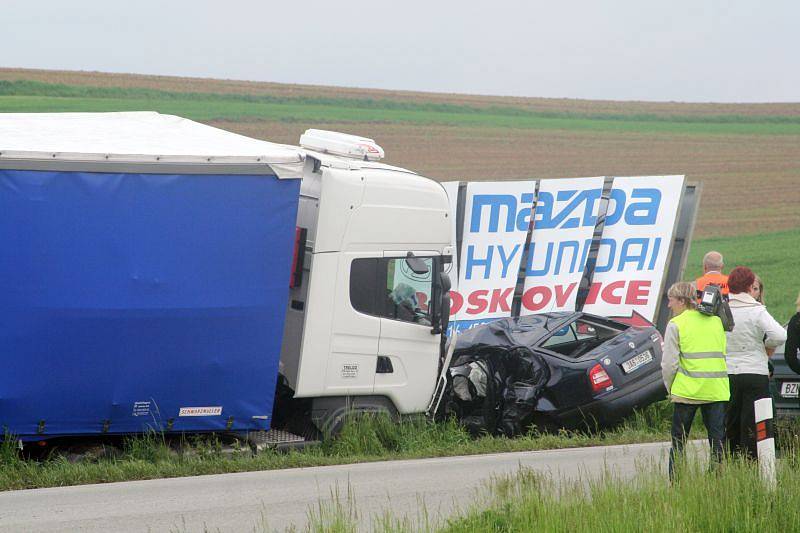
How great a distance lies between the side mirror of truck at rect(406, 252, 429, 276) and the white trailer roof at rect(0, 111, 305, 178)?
1.54 m

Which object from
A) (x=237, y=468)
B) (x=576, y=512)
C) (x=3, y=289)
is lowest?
(x=237, y=468)

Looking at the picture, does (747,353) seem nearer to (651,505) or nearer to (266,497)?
(651,505)

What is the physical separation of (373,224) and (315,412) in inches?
74.6

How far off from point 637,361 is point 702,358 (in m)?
4.29

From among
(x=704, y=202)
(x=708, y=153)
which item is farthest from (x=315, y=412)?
(x=708, y=153)

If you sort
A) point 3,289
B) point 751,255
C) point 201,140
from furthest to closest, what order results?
1. point 751,255
2. point 201,140
3. point 3,289

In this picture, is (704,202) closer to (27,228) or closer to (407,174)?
(407,174)

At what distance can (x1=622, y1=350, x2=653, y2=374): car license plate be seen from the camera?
39.8 feet

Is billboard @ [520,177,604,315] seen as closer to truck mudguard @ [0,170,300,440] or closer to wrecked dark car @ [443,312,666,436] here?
wrecked dark car @ [443,312,666,436]

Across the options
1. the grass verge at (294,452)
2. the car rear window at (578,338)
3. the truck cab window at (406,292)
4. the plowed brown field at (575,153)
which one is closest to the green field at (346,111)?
the plowed brown field at (575,153)

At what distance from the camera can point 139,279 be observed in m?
9.36

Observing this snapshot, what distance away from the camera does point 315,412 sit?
35.2 feet

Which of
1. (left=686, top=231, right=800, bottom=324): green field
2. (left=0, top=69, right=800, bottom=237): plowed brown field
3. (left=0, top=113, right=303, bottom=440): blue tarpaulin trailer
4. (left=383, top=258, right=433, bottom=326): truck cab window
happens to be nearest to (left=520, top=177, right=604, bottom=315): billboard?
(left=383, top=258, right=433, bottom=326): truck cab window

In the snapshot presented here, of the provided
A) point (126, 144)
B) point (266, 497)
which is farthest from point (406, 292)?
point (266, 497)
